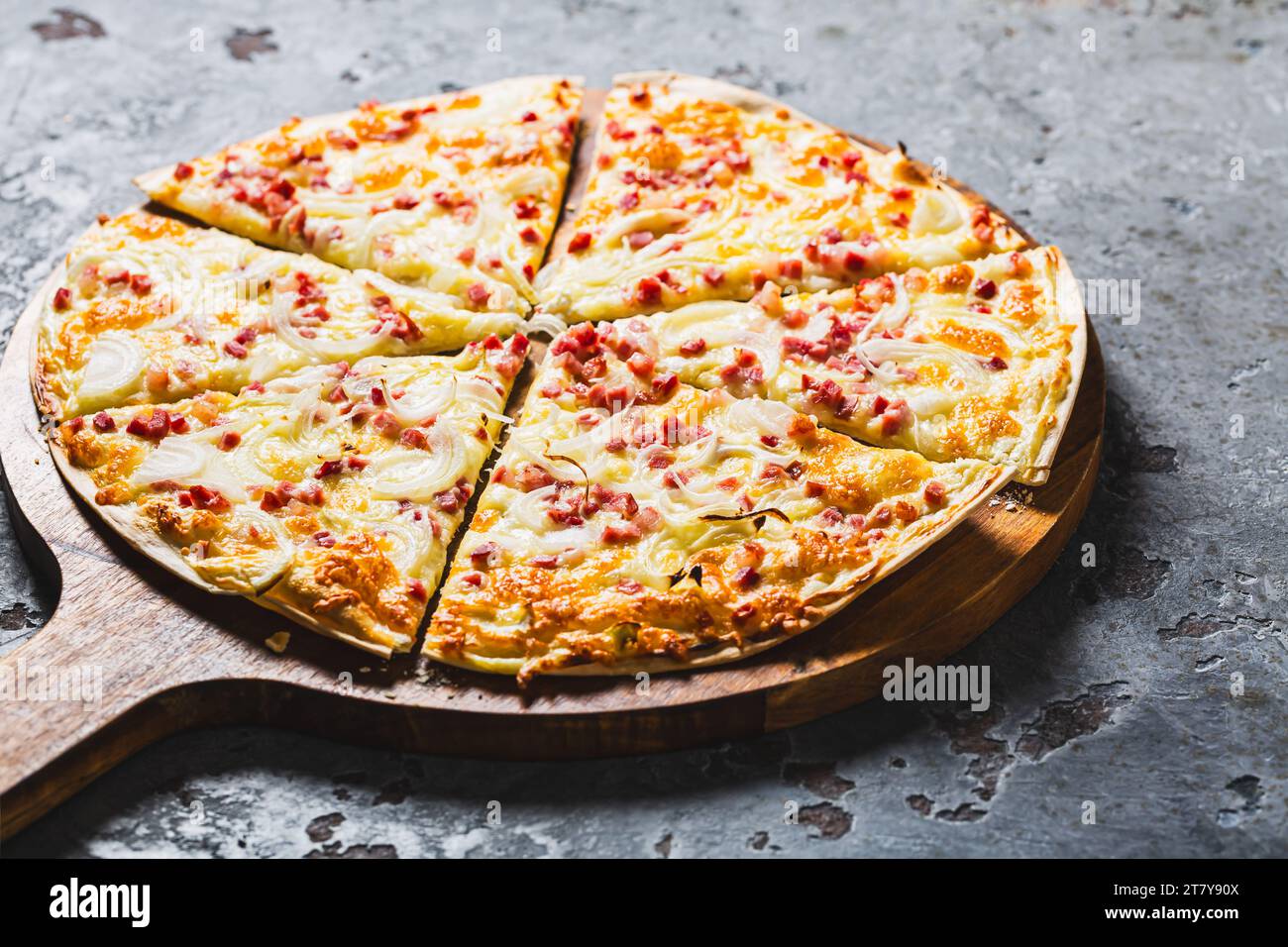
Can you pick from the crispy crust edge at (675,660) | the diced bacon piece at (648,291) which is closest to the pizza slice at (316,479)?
the crispy crust edge at (675,660)

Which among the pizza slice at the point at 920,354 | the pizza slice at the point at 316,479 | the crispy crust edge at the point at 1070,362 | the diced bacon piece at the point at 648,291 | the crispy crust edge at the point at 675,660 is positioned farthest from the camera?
the diced bacon piece at the point at 648,291

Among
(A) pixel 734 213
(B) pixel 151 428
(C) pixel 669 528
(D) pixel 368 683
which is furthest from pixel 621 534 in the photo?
(A) pixel 734 213

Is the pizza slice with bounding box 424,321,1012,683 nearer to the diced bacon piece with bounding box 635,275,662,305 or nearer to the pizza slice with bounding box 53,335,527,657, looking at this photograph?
the pizza slice with bounding box 53,335,527,657

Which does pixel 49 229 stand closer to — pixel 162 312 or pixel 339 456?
pixel 162 312

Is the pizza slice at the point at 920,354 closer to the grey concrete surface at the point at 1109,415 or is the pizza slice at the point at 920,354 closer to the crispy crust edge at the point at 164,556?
the grey concrete surface at the point at 1109,415

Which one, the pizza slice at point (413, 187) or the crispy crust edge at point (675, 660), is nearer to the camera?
the crispy crust edge at point (675, 660)

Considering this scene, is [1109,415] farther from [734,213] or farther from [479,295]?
[479,295]

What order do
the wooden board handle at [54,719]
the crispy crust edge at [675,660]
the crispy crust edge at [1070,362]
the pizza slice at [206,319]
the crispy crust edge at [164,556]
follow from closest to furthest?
the wooden board handle at [54,719] → the crispy crust edge at [675,660] → the crispy crust edge at [164,556] → the crispy crust edge at [1070,362] → the pizza slice at [206,319]
